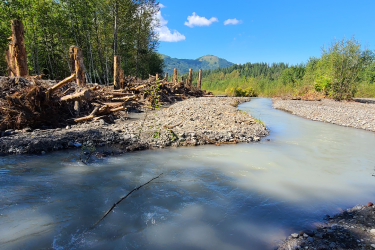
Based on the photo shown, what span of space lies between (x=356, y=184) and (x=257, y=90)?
4185cm

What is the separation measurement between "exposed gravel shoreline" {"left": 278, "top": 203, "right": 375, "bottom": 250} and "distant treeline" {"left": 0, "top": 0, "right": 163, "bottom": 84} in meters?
17.8

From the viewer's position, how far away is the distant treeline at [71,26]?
14.3 m

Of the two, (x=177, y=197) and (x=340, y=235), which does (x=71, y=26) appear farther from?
(x=340, y=235)

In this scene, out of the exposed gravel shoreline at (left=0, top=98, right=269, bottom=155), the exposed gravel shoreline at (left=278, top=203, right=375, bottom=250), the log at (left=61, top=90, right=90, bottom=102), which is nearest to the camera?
the exposed gravel shoreline at (left=278, top=203, right=375, bottom=250)

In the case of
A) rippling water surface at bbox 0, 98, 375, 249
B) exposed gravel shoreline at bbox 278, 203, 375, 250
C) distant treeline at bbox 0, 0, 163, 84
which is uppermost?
distant treeline at bbox 0, 0, 163, 84

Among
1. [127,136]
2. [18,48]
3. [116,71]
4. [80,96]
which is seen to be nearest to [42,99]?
[80,96]

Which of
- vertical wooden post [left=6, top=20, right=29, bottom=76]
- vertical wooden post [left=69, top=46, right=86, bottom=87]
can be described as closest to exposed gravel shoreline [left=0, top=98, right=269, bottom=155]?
vertical wooden post [left=69, top=46, right=86, bottom=87]

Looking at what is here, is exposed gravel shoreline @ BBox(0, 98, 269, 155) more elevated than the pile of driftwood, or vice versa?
the pile of driftwood

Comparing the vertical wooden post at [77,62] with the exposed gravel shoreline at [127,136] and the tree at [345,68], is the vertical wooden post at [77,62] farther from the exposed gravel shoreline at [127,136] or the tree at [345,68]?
the tree at [345,68]

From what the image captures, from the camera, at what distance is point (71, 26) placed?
55.1ft

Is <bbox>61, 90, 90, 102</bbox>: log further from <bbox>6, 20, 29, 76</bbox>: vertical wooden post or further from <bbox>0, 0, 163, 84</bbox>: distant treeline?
<bbox>0, 0, 163, 84</bbox>: distant treeline

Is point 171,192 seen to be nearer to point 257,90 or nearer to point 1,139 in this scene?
point 1,139

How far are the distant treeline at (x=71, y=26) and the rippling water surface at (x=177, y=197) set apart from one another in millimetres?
14780

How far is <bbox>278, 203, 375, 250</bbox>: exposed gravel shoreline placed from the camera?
223 centimetres
